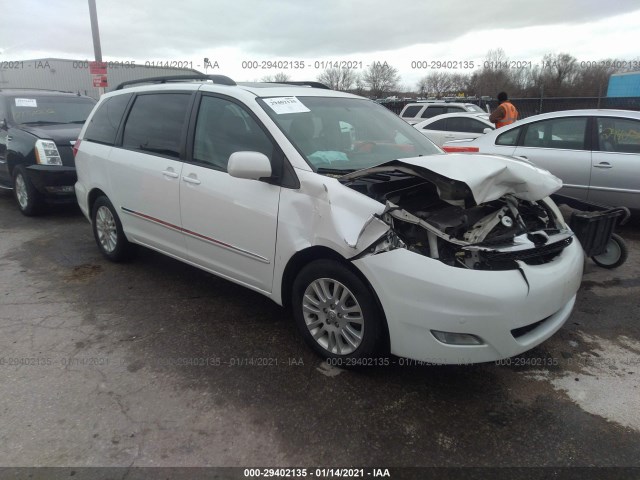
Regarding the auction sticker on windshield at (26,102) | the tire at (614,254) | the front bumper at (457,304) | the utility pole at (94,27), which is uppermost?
the utility pole at (94,27)

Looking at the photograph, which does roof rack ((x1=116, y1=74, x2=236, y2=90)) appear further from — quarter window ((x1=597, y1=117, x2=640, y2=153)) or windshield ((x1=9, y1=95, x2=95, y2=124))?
quarter window ((x1=597, y1=117, x2=640, y2=153))

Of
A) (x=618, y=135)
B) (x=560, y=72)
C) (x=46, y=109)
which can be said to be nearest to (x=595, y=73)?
(x=560, y=72)

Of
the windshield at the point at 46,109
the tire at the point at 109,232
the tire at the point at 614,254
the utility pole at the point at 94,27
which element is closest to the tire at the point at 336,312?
the tire at the point at 109,232

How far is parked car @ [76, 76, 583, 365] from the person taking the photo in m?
2.56

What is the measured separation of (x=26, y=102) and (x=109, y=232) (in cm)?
429

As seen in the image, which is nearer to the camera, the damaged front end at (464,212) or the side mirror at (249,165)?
the damaged front end at (464,212)

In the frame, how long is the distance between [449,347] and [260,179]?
63.7 inches

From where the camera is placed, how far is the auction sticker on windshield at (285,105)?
3396 mm

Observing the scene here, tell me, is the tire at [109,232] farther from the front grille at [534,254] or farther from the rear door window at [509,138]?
the rear door window at [509,138]

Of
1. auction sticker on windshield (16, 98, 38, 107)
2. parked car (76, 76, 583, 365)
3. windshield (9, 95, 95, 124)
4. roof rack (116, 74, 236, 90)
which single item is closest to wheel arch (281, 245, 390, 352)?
parked car (76, 76, 583, 365)

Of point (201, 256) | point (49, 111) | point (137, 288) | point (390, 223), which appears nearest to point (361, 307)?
point (390, 223)

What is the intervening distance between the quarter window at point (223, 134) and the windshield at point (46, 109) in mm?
5214

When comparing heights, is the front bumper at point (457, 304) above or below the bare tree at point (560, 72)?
below

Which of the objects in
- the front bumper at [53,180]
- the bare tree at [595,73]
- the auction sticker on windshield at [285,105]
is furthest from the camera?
the bare tree at [595,73]
